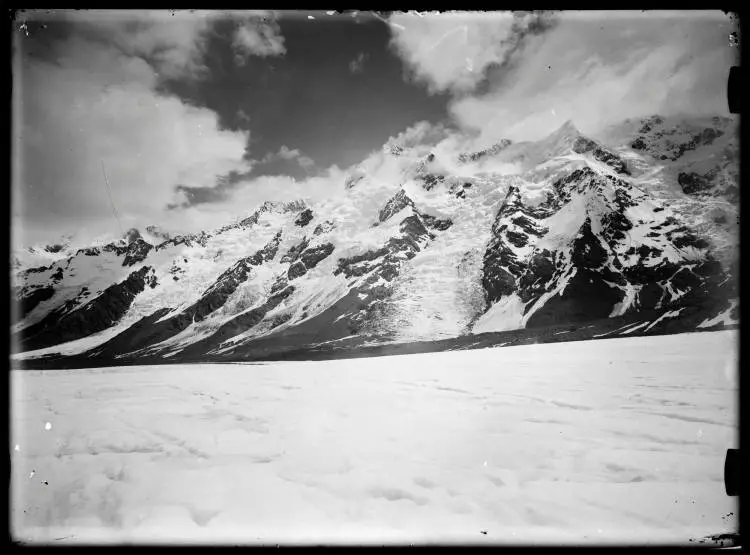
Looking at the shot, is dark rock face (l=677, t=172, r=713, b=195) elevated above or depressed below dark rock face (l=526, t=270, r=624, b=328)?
above

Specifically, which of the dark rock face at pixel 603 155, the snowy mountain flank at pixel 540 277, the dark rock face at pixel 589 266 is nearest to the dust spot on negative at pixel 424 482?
the snowy mountain flank at pixel 540 277

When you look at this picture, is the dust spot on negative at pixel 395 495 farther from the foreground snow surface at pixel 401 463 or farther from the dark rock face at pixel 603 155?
the dark rock face at pixel 603 155

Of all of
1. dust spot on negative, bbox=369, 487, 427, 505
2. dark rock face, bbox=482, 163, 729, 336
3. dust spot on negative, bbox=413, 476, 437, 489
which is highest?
dark rock face, bbox=482, 163, 729, 336

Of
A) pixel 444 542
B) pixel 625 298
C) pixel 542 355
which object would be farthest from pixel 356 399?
pixel 625 298

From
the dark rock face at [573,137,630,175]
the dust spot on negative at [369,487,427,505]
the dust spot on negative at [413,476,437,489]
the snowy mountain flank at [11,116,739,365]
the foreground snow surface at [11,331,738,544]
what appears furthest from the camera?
the dark rock face at [573,137,630,175]

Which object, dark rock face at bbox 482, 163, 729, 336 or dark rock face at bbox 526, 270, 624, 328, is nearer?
dark rock face at bbox 482, 163, 729, 336

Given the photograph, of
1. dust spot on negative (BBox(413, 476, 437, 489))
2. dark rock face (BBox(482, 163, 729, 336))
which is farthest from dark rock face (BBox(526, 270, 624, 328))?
dust spot on negative (BBox(413, 476, 437, 489))

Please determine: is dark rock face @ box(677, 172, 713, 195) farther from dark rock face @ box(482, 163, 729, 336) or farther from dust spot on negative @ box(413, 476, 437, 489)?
dust spot on negative @ box(413, 476, 437, 489)
